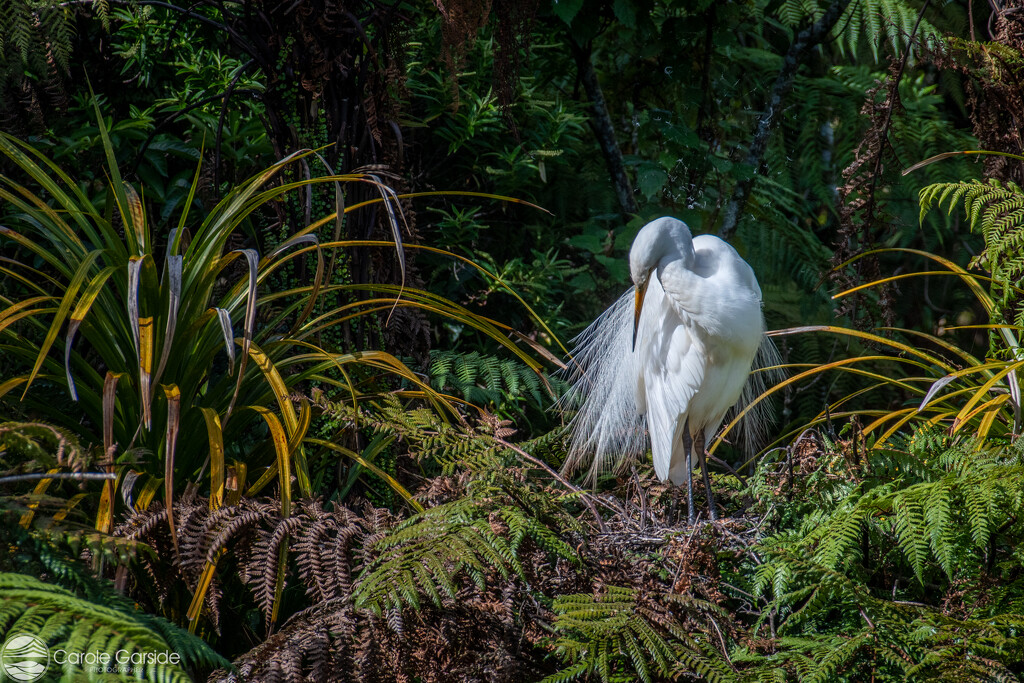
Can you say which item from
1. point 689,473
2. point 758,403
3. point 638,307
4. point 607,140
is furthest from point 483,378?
point 607,140

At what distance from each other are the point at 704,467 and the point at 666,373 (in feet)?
0.99

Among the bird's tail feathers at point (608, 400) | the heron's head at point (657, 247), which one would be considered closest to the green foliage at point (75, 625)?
the heron's head at point (657, 247)

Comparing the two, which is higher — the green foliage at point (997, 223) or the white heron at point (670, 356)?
A: the green foliage at point (997, 223)

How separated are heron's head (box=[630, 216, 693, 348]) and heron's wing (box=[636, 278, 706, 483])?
0.63 ft

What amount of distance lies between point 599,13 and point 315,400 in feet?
6.22

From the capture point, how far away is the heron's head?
2049mm

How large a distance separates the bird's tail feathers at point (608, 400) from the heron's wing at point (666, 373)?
0.24ft

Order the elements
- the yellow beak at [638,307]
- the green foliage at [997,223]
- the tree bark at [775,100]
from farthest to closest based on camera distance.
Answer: the tree bark at [775,100], the yellow beak at [638,307], the green foliage at [997,223]

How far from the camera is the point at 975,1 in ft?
11.1

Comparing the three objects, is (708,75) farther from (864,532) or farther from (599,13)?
(864,532)

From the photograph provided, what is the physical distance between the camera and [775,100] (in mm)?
2990

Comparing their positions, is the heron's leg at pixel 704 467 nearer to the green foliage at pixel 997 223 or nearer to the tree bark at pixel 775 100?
the green foliage at pixel 997 223

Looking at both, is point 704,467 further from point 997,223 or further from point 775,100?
point 775,100

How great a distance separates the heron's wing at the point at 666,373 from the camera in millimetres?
2225
